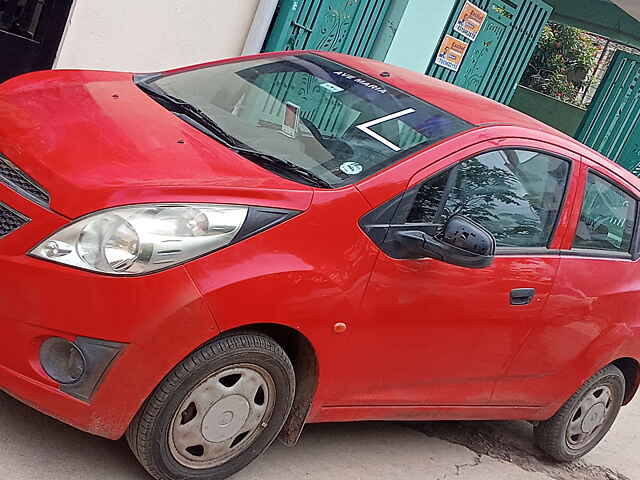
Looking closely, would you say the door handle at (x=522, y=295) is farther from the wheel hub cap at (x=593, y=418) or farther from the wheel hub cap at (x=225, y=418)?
the wheel hub cap at (x=225, y=418)

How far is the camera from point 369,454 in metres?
4.66

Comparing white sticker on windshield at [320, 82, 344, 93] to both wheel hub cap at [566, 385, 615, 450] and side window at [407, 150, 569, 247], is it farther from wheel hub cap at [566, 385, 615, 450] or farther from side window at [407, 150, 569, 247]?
wheel hub cap at [566, 385, 615, 450]

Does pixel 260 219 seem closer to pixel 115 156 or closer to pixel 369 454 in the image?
pixel 115 156

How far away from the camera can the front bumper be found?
3117 mm

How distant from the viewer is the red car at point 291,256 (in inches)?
125

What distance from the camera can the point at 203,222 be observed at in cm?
330

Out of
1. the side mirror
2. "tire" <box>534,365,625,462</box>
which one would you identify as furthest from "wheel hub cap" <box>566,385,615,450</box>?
the side mirror

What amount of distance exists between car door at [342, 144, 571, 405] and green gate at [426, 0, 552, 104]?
21.2ft

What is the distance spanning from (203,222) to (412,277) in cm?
102

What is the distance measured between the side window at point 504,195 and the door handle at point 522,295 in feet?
0.71

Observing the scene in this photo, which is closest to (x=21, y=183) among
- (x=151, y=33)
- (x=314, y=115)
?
(x=314, y=115)

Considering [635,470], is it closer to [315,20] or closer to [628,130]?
[315,20]

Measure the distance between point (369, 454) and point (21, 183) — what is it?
227cm

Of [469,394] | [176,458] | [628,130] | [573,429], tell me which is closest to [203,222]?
[176,458]
